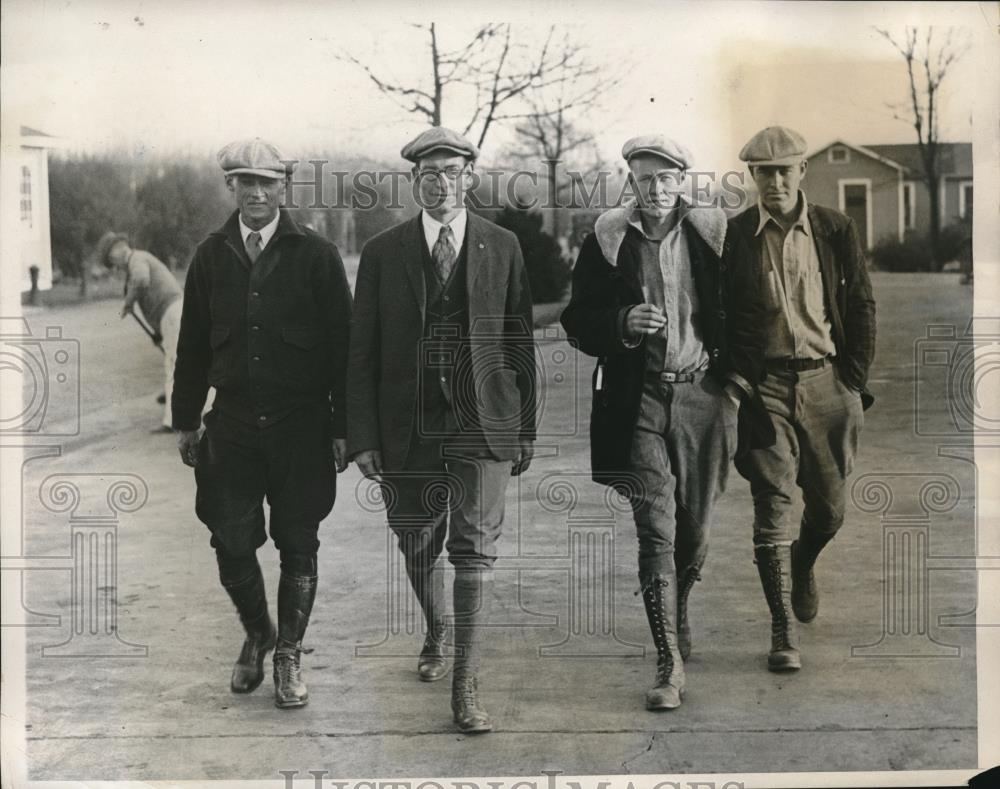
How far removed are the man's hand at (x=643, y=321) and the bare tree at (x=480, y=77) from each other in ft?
3.22

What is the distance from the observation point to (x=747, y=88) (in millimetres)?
6730

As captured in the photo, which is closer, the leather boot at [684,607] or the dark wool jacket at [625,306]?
the dark wool jacket at [625,306]

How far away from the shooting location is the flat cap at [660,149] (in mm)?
6668

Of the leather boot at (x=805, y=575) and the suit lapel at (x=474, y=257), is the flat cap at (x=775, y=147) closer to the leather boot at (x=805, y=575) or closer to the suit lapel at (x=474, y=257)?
the suit lapel at (x=474, y=257)

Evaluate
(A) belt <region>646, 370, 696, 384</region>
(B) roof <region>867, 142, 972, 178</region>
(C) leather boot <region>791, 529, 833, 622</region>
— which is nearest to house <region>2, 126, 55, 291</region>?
(A) belt <region>646, 370, 696, 384</region>

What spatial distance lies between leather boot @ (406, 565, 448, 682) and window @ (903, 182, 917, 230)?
2509 millimetres

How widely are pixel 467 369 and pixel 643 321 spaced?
76 cm

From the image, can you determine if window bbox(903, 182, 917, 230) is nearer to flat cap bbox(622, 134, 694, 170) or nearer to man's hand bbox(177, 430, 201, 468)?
flat cap bbox(622, 134, 694, 170)

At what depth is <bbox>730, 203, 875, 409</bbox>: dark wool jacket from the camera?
6742mm

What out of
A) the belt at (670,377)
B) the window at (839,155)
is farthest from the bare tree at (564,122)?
the window at (839,155)

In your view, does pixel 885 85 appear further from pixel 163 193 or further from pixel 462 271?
pixel 163 193

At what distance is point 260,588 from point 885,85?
135 inches

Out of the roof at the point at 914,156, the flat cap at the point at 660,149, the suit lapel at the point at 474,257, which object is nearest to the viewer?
the suit lapel at the point at 474,257

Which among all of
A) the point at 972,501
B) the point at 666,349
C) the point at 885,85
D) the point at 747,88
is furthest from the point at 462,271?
the point at 972,501
